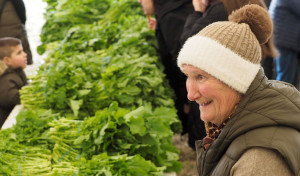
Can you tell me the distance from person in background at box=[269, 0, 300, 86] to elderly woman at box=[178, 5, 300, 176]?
3328 mm

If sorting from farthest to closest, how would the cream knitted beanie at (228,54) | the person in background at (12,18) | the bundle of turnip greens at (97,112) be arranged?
the person in background at (12,18), the bundle of turnip greens at (97,112), the cream knitted beanie at (228,54)

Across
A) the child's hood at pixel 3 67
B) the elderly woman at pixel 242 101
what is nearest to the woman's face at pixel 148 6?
the child's hood at pixel 3 67

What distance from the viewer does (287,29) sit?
4.97m

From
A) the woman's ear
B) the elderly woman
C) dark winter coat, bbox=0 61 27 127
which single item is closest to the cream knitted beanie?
Result: the elderly woman

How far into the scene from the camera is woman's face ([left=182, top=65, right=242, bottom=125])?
164 centimetres

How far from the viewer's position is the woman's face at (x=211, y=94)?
5.38 ft

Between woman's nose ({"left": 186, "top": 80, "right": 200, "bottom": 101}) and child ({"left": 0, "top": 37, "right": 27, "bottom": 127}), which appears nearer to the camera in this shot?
woman's nose ({"left": 186, "top": 80, "right": 200, "bottom": 101})

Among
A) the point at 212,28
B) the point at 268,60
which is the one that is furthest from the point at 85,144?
the point at 268,60

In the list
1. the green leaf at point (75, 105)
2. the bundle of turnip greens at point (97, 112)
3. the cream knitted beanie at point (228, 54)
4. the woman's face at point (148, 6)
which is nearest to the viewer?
the cream knitted beanie at point (228, 54)

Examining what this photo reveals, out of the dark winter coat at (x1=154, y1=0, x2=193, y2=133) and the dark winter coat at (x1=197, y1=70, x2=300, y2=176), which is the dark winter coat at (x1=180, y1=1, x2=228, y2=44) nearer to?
the dark winter coat at (x1=154, y1=0, x2=193, y2=133)

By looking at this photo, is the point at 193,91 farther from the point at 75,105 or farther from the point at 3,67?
the point at 3,67

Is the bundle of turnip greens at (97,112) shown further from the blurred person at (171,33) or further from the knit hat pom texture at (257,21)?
the knit hat pom texture at (257,21)

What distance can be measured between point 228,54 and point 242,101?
0.20m

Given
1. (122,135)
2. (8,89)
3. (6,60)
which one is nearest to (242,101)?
(122,135)
